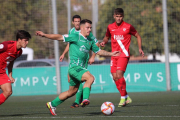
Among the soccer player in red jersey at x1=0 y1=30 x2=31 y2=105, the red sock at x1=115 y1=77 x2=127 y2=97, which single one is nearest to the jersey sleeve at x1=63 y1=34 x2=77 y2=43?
the soccer player in red jersey at x1=0 y1=30 x2=31 y2=105

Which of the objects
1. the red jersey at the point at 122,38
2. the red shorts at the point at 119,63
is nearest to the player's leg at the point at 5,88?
the red shorts at the point at 119,63

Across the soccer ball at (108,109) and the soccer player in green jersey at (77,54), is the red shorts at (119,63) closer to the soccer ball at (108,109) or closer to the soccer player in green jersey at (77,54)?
the soccer player in green jersey at (77,54)

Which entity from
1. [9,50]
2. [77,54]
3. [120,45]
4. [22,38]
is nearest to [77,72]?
[77,54]

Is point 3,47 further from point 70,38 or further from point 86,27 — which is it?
point 86,27

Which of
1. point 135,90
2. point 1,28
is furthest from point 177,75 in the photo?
point 1,28

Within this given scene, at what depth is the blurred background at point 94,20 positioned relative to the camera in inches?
579

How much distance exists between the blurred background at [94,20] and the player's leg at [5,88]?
7559mm

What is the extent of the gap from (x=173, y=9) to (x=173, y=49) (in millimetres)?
1546

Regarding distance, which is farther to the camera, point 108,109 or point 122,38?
point 122,38

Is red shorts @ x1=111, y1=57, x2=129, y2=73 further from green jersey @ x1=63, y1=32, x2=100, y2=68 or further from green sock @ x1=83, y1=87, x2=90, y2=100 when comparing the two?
green sock @ x1=83, y1=87, x2=90, y2=100

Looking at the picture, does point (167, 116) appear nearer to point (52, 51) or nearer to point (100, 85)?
point (100, 85)

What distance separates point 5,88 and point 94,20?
8359 millimetres

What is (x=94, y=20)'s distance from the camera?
599 inches

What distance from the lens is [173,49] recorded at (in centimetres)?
1469
